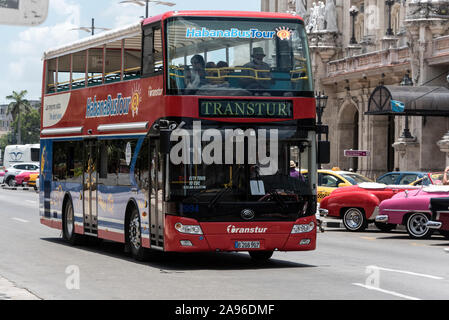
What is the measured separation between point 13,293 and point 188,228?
3.78 meters

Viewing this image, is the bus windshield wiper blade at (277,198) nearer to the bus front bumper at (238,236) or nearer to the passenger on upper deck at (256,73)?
the bus front bumper at (238,236)

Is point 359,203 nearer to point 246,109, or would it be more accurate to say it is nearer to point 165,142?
point 246,109

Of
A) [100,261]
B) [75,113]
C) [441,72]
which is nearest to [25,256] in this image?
[100,261]

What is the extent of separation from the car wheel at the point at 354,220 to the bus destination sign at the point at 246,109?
11.1 m

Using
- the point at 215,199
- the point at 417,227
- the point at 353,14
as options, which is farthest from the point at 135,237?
the point at 353,14

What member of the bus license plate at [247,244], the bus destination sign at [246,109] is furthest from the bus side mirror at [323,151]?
the bus license plate at [247,244]

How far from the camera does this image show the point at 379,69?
51812mm

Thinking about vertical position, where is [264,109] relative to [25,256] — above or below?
above

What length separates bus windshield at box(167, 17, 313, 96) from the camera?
608 inches

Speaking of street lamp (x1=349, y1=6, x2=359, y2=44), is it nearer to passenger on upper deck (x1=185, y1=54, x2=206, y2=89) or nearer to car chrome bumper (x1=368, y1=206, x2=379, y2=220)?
car chrome bumper (x1=368, y1=206, x2=379, y2=220)

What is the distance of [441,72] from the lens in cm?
4559

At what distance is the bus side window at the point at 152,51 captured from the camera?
15859mm
